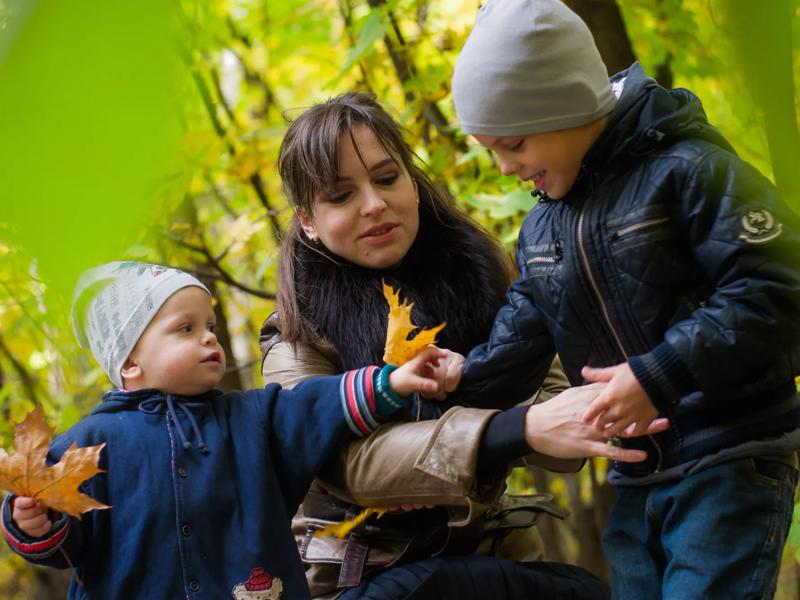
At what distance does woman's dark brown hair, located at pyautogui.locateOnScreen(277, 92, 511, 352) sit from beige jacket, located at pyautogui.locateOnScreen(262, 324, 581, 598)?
0.12 metres

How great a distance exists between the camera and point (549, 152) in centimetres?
168

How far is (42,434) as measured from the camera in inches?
68.8

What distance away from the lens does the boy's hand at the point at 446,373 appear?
6.47 ft

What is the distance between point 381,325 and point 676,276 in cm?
75

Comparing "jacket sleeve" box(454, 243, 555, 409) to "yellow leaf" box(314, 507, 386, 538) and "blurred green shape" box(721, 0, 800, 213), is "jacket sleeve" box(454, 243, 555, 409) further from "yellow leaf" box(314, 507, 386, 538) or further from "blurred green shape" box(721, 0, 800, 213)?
"blurred green shape" box(721, 0, 800, 213)

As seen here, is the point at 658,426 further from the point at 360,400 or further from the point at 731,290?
the point at 360,400

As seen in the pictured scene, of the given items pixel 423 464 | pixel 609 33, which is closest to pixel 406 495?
pixel 423 464

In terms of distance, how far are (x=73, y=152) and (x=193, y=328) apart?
1.82 metres

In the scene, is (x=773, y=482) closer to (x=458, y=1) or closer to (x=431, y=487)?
(x=431, y=487)

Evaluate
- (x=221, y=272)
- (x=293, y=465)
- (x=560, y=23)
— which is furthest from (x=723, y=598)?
(x=221, y=272)

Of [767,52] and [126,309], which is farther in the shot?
[126,309]

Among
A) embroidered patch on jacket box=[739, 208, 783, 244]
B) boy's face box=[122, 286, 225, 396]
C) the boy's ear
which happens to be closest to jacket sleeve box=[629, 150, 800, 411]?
embroidered patch on jacket box=[739, 208, 783, 244]

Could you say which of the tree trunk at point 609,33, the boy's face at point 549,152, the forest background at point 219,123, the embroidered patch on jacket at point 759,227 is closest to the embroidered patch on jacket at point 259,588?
the forest background at point 219,123

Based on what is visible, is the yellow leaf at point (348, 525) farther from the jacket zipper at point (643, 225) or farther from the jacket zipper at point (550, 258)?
the jacket zipper at point (643, 225)
